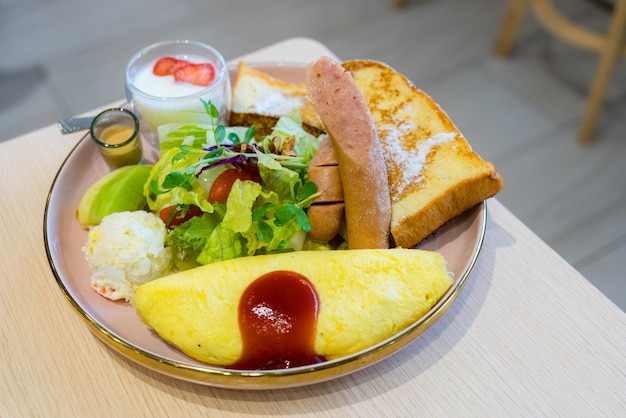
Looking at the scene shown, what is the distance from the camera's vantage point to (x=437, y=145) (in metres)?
1.44

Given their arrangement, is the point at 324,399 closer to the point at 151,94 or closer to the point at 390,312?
the point at 390,312

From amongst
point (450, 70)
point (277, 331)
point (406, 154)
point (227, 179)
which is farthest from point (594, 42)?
point (277, 331)

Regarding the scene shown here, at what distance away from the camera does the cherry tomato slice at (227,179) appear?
52.9 inches

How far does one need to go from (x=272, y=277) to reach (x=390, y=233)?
0.33 meters

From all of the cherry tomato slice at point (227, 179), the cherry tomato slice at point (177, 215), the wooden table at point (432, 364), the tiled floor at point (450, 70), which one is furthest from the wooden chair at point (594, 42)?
the cherry tomato slice at point (177, 215)

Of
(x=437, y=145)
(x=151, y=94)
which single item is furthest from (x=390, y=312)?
(x=151, y=94)

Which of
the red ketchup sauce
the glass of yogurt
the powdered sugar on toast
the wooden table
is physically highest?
the glass of yogurt

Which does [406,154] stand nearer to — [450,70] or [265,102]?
[265,102]

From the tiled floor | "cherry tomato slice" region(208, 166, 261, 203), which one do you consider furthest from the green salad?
the tiled floor

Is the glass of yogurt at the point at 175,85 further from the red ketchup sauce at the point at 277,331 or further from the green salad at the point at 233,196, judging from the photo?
the red ketchup sauce at the point at 277,331

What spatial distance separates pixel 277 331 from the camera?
1.07 metres

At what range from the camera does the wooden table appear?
3.65 feet

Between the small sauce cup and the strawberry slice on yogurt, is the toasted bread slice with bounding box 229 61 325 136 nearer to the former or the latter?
the strawberry slice on yogurt

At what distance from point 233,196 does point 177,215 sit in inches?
6.0
